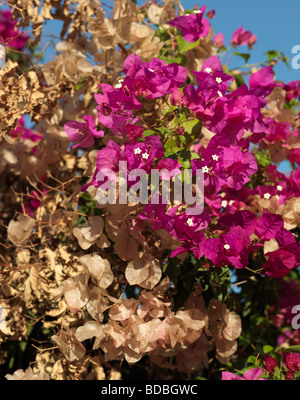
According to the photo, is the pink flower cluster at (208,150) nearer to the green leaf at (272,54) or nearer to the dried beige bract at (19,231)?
the dried beige bract at (19,231)

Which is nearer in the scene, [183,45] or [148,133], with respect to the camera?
[148,133]

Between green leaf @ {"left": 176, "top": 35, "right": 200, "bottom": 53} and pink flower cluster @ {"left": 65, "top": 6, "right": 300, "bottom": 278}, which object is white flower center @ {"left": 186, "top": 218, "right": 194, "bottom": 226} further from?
green leaf @ {"left": 176, "top": 35, "right": 200, "bottom": 53}

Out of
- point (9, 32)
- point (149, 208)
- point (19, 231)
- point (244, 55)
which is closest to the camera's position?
point (149, 208)

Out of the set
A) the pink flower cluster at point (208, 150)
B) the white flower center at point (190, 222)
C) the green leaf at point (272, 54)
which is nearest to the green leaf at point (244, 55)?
the green leaf at point (272, 54)

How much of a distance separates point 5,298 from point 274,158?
74 centimetres

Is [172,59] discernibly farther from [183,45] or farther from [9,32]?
[9,32]

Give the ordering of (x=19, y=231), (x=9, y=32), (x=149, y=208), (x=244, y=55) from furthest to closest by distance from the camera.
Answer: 1. (x=9, y=32)
2. (x=244, y=55)
3. (x=19, y=231)
4. (x=149, y=208)

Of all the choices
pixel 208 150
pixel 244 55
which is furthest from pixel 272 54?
pixel 208 150

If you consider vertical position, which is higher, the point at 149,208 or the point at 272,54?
the point at 272,54

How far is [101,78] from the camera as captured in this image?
1239 millimetres

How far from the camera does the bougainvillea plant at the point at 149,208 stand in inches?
35.7

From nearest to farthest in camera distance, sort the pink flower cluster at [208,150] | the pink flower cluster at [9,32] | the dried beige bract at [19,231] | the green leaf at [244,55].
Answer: the pink flower cluster at [208,150], the dried beige bract at [19,231], the green leaf at [244,55], the pink flower cluster at [9,32]

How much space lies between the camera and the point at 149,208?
87cm
